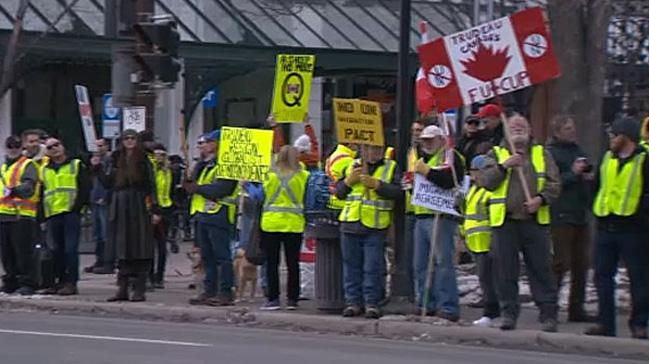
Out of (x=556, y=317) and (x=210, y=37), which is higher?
(x=210, y=37)

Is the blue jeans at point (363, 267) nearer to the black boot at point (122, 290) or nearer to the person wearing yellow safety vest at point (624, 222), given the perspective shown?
the person wearing yellow safety vest at point (624, 222)

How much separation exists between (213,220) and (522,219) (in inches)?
152

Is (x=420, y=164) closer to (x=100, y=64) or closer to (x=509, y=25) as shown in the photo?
→ (x=509, y=25)

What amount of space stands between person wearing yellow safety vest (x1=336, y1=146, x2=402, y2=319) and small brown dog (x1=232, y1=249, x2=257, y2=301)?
1741 mm

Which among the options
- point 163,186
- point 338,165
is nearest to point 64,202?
point 163,186

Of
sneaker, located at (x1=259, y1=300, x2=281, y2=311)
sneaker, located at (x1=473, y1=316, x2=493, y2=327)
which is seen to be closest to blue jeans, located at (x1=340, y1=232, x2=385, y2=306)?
sneaker, located at (x1=259, y1=300, x2=281, y2=311)

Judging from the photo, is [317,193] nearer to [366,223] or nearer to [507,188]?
[366,223]

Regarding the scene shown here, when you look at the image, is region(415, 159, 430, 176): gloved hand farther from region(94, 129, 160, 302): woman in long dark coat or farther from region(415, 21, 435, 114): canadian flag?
region(94, 129, 160, 302): woman in long dark coat

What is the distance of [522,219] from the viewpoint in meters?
13.3

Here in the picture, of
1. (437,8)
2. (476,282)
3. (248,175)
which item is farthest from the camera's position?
(437,8)

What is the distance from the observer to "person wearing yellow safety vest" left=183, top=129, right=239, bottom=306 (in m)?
15.6

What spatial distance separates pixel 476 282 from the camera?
16984 mm

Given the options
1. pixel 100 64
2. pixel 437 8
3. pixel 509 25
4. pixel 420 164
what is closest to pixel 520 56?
pixel 509 25

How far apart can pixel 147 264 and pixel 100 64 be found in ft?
53.2
